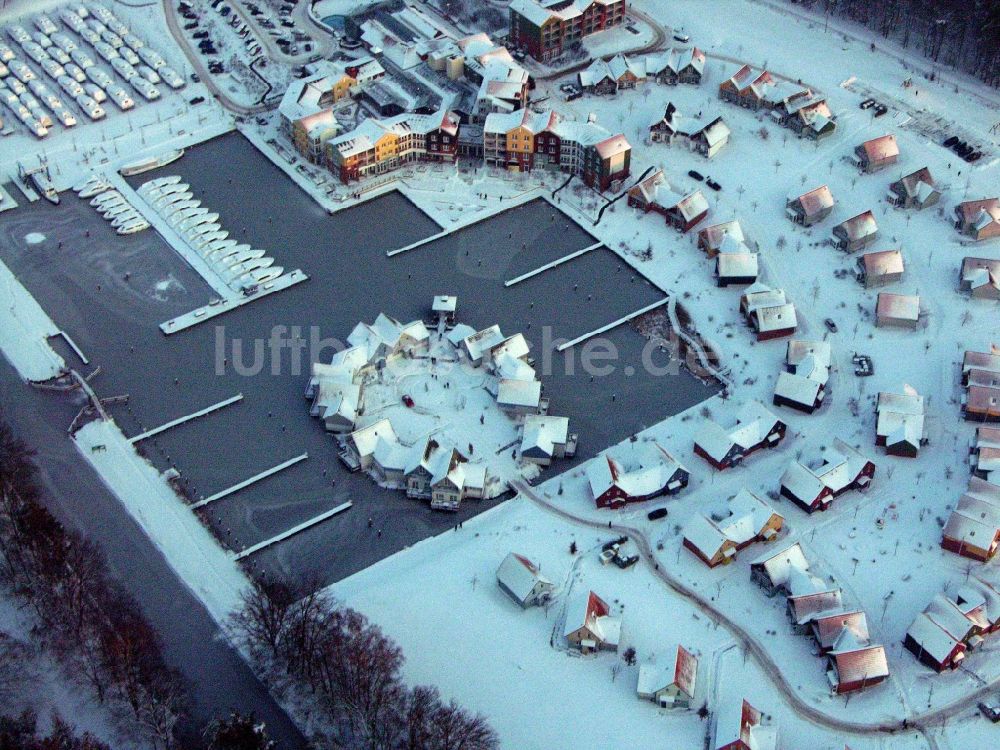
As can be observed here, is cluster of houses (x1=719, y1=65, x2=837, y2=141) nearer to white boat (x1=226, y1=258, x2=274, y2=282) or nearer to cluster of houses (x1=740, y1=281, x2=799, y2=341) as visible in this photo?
cluster of houses (x1=740, y1=281, x2=799, y2=341)

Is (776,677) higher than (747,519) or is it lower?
lower

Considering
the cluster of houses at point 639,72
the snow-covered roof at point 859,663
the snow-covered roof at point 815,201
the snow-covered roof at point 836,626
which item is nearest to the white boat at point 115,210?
the cluster of houses at point 639,72

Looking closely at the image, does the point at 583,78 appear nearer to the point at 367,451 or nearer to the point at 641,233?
the point at 641,233

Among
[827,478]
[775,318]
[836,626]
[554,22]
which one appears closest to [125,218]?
[554,22]

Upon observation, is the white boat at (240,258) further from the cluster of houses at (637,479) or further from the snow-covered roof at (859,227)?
the snow-covered roof at (859,227)

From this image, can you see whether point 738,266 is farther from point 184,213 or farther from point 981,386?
point 184,213

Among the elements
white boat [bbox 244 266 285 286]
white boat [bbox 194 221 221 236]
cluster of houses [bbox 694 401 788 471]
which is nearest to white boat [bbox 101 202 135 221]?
white boat [bbox 194 221 221 236]
